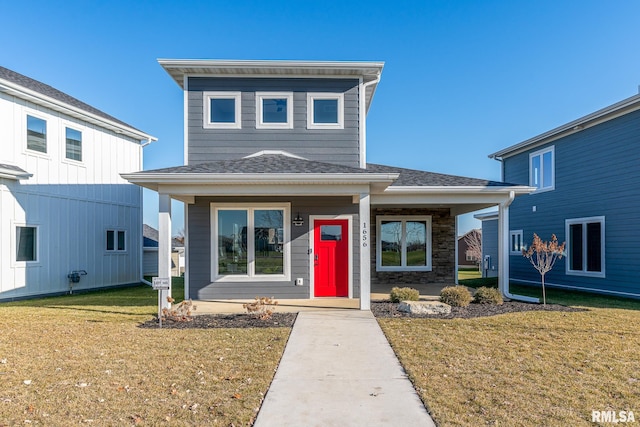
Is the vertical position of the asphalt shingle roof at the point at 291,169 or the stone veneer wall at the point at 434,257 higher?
the asphalt shingle roof at the point at 291,169

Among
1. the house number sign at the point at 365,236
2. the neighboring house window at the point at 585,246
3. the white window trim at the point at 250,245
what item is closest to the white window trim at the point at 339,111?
the white window trim at the point at 250,245

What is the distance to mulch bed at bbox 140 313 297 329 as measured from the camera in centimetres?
735

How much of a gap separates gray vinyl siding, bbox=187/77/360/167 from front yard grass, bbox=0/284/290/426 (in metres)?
5.21

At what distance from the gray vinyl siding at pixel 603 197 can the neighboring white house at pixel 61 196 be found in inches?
644

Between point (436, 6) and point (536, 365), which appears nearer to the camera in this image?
point (536, 365)

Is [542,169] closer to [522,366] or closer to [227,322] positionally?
[522,366]

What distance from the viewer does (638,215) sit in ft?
35.0

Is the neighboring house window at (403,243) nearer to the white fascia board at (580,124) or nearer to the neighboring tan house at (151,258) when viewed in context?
the white fascia board at (580,124)

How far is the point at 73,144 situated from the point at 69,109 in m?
1.22

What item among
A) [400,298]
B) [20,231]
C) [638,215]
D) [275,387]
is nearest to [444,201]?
[400,298]

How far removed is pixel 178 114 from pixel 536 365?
10.8m

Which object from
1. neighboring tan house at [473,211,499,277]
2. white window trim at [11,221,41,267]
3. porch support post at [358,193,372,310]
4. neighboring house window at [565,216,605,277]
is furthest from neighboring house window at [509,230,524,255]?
white window trim at [11,221,41,267]

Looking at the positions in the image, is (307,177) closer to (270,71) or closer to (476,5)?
(270,71)

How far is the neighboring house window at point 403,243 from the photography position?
13.8 metres
